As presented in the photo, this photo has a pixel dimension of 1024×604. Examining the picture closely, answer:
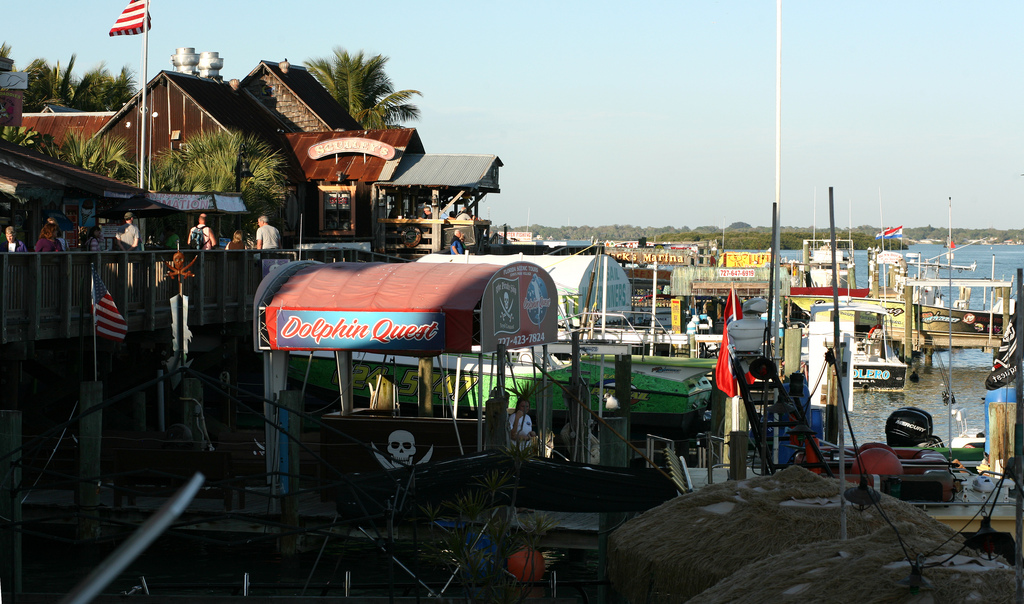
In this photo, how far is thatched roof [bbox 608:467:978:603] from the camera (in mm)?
8312

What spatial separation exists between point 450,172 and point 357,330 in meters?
23.2

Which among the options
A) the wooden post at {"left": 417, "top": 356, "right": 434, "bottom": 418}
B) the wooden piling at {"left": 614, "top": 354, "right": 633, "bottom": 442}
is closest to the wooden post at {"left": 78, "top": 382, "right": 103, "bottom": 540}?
the wooden piling at {"left": 614, "top": 354, "right": 633, "bottom": 442}

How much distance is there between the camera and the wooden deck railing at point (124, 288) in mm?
16000

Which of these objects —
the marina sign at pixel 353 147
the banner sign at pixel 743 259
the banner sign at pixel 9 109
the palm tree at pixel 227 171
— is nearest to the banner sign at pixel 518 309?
the banner sign at pixel 9 109

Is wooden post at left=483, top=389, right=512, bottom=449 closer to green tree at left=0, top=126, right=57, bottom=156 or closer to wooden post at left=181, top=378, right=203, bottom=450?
wooden post at left=181, top=378, right=203, bottom=450

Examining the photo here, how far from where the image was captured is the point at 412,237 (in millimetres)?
35750

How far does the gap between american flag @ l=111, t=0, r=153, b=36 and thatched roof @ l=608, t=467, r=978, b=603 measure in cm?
2540

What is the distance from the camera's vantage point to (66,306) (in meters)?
16.9

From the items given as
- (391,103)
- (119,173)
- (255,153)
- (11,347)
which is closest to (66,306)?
(11,347)

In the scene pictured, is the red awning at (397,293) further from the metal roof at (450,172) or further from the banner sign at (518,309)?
the metal roof at (450,172)

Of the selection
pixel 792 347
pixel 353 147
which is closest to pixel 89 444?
pixel 792 347

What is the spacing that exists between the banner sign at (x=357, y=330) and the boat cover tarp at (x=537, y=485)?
10.9 ft

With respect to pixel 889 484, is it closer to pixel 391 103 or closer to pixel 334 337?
pixel 334 337

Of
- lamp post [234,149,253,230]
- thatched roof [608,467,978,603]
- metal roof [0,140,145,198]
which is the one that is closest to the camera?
thatched roof [608,467,978,603]
